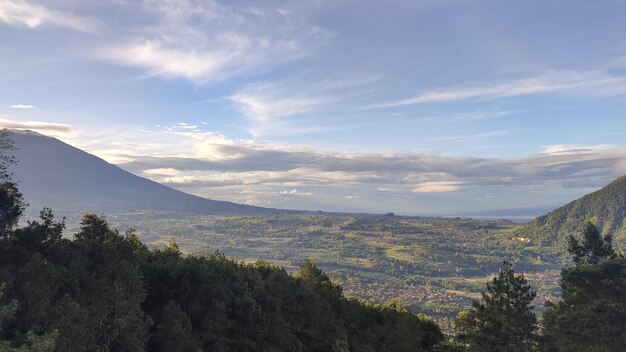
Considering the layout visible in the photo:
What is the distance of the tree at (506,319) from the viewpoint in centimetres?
3809

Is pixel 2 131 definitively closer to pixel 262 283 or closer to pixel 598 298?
pixel 262 283

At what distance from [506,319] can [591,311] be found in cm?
824

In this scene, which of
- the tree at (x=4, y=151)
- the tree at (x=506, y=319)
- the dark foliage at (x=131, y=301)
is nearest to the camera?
the dark foliage at (x=131, y=301)

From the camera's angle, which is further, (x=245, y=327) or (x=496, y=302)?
(x=496, y=302)

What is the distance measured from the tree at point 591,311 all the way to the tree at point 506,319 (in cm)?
307

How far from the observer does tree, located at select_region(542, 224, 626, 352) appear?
3816 centimetres

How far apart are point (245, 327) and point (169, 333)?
8.78 metres

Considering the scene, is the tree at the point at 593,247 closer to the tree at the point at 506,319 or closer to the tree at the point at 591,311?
the tree at the point at 591,311

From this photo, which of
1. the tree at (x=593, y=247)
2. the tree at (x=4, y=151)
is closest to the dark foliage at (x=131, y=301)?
the tree at (x=4, y=151)

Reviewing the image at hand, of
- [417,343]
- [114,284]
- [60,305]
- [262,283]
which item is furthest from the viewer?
[417,343]

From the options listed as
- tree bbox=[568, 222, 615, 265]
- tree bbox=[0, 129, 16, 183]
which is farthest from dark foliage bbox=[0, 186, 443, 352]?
tree bbox=[568, 222, 615, 265]

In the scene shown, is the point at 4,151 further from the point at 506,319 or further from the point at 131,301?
the point at 506,319

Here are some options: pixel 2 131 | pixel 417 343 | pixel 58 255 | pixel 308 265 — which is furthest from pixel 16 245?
pixel 417 343

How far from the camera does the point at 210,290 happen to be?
35.0m
